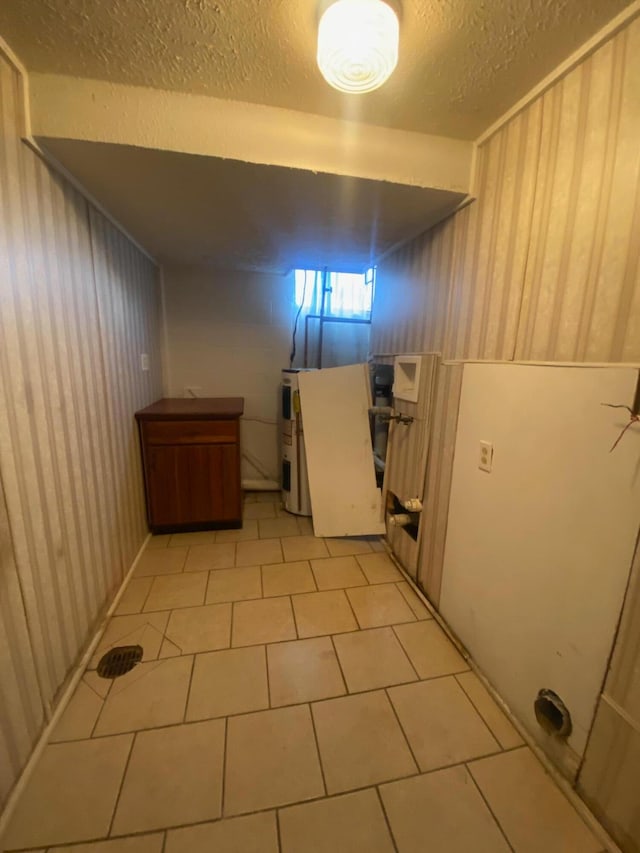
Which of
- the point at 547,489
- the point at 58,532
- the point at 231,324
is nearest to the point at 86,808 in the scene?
the point at 58,532

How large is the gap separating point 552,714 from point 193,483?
216cm

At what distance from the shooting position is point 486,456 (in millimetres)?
1385

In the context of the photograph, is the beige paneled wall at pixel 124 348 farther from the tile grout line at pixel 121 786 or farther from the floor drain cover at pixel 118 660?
the tile grout line at pixel 121 786

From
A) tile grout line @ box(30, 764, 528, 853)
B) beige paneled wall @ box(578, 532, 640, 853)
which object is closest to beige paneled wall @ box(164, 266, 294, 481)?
tile grout line @ box(30, 764, 528, 853)

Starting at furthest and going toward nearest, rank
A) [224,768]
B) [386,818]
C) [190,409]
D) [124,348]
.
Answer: [190,409] → [124,348] → [224,768] → [386,818]

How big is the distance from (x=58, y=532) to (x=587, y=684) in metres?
1.81

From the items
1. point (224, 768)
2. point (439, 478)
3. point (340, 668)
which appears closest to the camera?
point (224, 768)

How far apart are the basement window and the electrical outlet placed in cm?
194

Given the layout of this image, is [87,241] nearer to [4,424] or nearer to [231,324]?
[4,424]

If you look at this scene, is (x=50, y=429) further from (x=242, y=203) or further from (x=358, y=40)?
(x=358, y=40)

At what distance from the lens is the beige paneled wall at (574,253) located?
2.97 feet

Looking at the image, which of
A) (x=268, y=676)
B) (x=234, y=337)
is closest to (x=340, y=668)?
(x=268, y=676)

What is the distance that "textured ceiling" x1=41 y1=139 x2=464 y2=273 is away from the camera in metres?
1.31

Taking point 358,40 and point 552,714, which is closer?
point 358,40
